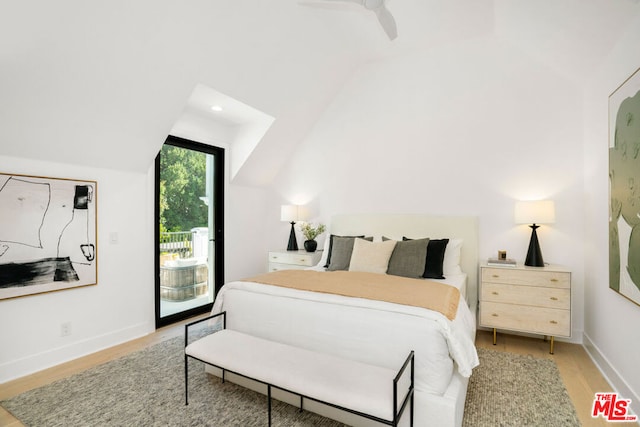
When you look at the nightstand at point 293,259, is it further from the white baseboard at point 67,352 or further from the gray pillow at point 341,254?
the white baseboard at point 67,352

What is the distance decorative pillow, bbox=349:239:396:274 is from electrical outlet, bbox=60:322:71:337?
254 centimetres

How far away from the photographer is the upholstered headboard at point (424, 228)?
11.5 feet

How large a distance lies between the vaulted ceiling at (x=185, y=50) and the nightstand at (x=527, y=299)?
A: 183 cm

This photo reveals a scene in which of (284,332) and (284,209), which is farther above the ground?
(284,209)

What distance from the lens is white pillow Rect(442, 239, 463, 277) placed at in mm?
3352

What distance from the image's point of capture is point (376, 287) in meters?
2.44

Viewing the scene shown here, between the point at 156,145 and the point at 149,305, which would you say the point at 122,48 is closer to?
the point at 156,145

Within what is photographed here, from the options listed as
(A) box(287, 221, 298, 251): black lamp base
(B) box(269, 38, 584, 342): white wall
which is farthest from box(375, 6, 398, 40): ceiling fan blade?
(A) box(287, 221, 298, 251): black lamp base

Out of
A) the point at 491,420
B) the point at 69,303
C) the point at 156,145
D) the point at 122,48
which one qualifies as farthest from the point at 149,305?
the point at 491,420

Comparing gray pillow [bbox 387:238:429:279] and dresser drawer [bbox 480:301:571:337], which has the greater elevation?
gray pillow [bbox 387:238:429:279]

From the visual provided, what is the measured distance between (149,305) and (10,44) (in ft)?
8.16

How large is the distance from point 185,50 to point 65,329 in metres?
2.55

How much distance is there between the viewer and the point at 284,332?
7.47ft

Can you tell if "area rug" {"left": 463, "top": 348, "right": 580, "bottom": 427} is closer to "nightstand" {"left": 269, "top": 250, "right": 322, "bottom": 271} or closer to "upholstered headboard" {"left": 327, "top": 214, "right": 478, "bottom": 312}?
"upholstered headboard" {"left": 327, "top": 214, "right": 478, "bottom": 312}
